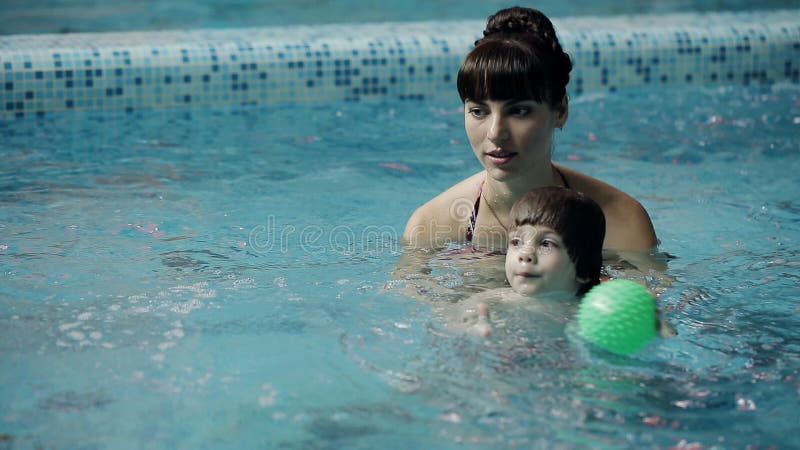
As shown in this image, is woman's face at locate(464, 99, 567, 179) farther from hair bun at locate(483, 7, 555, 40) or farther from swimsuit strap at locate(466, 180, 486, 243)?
swimsuit strap at locate(466, 180, 486, 243)

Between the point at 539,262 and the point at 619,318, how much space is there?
0.34 meters

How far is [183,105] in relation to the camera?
7969 millimetres

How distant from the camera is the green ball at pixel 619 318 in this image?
3.30 metres

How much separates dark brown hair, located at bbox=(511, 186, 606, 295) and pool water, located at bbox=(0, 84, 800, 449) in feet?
0.87

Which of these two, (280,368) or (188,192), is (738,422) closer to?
(280,368)

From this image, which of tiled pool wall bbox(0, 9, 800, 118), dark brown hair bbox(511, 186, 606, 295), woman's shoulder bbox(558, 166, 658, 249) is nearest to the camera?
dark brown hair bbox(511, 186, 606, 295)

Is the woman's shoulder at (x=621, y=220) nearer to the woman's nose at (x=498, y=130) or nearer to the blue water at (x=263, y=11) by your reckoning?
the woman's nose at (x=498, y=130)

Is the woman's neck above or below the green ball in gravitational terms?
above

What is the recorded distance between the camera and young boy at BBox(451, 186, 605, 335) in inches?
136

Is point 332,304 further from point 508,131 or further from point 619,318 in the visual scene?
point 619,318

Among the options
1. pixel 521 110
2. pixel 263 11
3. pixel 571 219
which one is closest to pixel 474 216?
pixel 521 110

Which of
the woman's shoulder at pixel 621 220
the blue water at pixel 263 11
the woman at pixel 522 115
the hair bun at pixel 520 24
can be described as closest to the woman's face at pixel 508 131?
the woman at pixel 522 115

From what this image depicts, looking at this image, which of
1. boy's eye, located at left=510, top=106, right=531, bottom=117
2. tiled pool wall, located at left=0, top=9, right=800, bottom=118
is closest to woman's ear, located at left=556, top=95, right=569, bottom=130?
boy's eye, located at left=510, top=106, right=531, bottom=117

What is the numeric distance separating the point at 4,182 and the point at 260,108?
2511 millimetres
